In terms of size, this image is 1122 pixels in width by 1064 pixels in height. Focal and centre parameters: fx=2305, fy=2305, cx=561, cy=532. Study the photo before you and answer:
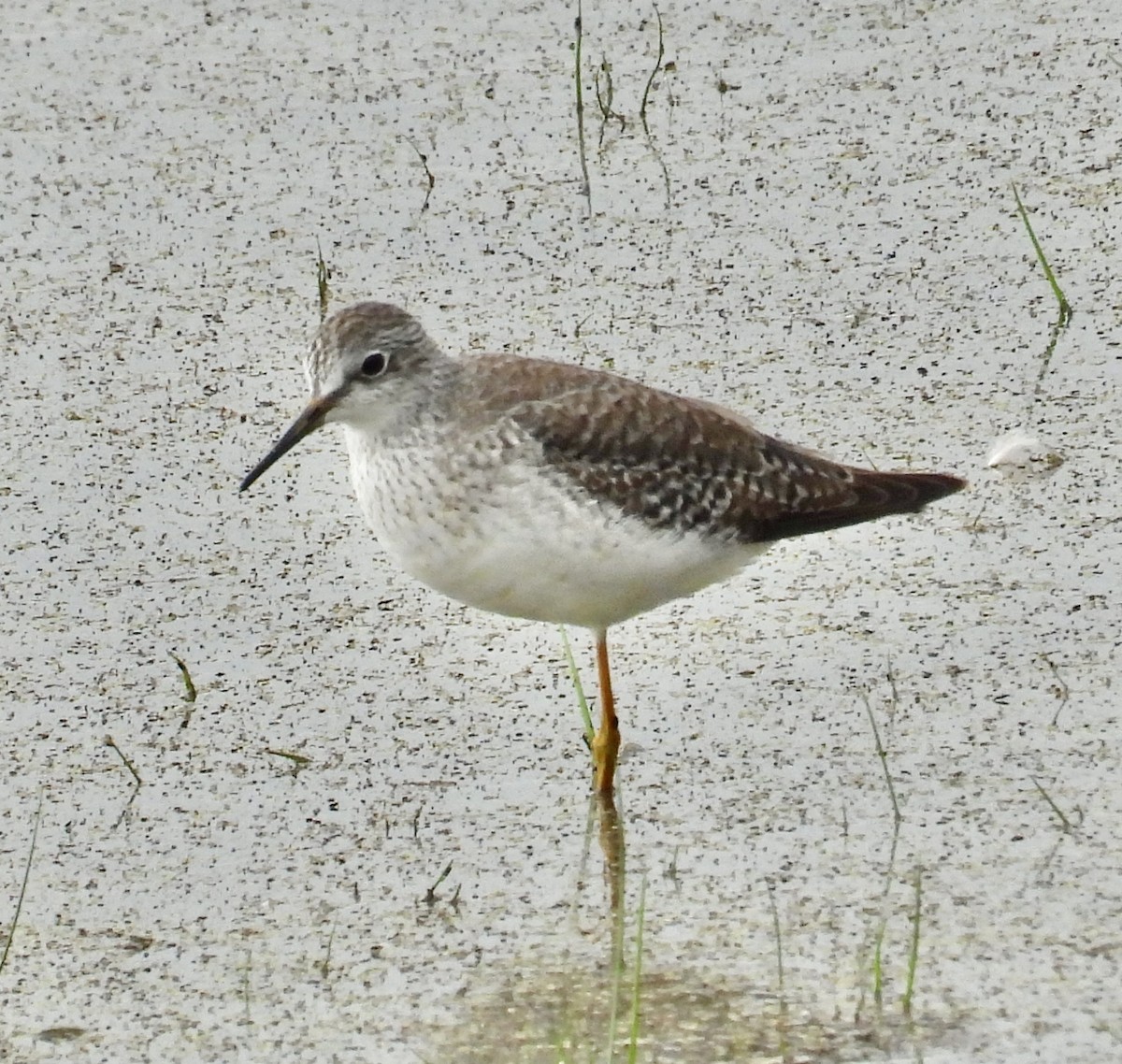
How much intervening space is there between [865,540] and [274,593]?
5.32ft

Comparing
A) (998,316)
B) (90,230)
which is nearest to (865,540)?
(998,316)

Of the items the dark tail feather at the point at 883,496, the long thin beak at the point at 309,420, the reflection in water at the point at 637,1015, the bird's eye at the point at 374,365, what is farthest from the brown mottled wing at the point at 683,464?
the reflection in water at the point at 637,1015

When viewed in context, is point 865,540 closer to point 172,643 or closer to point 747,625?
point 747,625

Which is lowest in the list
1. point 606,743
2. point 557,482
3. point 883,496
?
point 606,743

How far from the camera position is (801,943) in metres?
4.62

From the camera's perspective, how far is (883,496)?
19.3ft

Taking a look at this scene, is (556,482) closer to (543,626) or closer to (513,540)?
(513,540)

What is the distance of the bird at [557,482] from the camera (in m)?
5.32

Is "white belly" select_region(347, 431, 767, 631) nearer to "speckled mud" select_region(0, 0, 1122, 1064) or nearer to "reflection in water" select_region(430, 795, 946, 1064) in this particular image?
"speckled mud" select_region(0, 0, 1122, 1064)

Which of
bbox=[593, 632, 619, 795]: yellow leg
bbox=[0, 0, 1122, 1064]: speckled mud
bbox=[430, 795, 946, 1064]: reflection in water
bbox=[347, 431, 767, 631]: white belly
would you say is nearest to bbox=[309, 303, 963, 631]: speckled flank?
Answer: bbox=[347, 431, 767, 631]: white belly

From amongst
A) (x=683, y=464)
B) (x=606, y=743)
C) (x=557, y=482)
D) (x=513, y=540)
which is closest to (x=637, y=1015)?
(x=606, y=743)

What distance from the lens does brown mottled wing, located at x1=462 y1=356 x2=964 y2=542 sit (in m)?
5.52

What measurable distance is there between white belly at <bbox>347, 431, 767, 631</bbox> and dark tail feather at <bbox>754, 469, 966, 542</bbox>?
0.53 metres

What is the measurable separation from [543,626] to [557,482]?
902 millimetres
